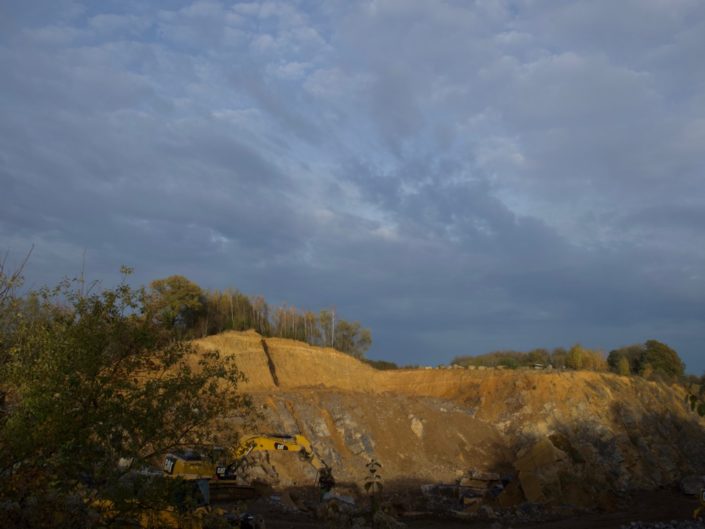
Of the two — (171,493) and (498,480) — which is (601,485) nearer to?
(498,480)

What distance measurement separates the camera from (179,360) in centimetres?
820

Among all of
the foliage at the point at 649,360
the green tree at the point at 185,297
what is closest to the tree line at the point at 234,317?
the green tree at the point at 185,297

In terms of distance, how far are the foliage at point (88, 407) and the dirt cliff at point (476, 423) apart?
16.6m

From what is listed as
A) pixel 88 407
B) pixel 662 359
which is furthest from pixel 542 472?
pixel 662 359

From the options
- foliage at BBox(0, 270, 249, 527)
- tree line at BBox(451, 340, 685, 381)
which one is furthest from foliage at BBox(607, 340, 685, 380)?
foliage at BBox(0, 270, 249, 527)

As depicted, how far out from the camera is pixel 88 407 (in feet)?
22.4

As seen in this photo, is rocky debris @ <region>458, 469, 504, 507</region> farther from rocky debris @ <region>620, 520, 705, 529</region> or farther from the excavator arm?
rocky debris @ <region>620, 520, 705, 529</region>

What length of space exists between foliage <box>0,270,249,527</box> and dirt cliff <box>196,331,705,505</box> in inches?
655

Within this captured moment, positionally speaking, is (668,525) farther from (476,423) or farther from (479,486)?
(476,423)

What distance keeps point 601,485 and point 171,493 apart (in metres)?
23.2

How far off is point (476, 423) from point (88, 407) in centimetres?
2801

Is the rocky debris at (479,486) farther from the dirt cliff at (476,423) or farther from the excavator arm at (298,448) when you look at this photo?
the excavator arm at (298,448)

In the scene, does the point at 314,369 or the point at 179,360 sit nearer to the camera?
the point at 179,360

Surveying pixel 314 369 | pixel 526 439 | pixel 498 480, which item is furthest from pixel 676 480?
pixel 314 369
